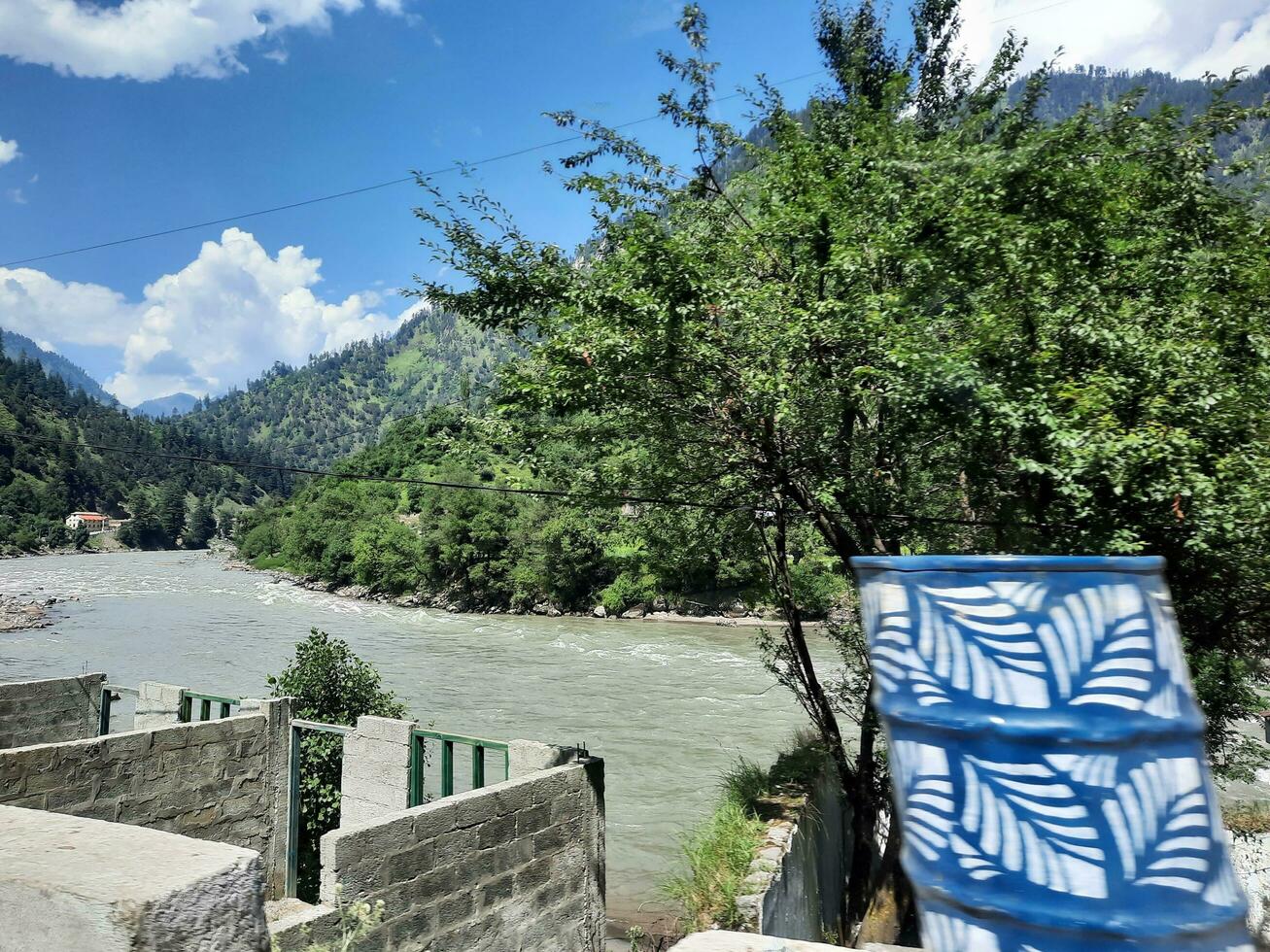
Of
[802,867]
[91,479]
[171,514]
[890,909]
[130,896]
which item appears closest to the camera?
[130,896]

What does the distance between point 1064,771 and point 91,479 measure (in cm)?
16046

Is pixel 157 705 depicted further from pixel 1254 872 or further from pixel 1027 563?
pixel 1254 872

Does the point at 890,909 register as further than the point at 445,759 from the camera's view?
Yes

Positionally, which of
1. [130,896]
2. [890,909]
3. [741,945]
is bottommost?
[890,909]

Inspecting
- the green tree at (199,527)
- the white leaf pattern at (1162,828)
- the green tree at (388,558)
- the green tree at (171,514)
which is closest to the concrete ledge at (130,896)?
the white leaf pattern at (1162,828)

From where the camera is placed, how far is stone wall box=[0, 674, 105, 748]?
A: 9.82 meters

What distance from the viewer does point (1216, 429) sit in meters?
6.04

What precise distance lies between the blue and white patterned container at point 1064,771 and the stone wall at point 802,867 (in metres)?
5.74

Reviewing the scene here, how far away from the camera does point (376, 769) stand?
8.12 meters

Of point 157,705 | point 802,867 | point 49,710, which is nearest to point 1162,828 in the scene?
point 802,867

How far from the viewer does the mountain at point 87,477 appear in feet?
366

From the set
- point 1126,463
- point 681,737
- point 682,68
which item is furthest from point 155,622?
point 1126,463

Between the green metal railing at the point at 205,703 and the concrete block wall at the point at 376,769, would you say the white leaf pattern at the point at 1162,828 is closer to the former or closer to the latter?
the concrete block wall at the point at 376,769

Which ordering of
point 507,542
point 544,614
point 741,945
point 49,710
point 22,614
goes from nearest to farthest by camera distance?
point 741,945, point 49,710, point 22,614, point 544,614, point 507,542
